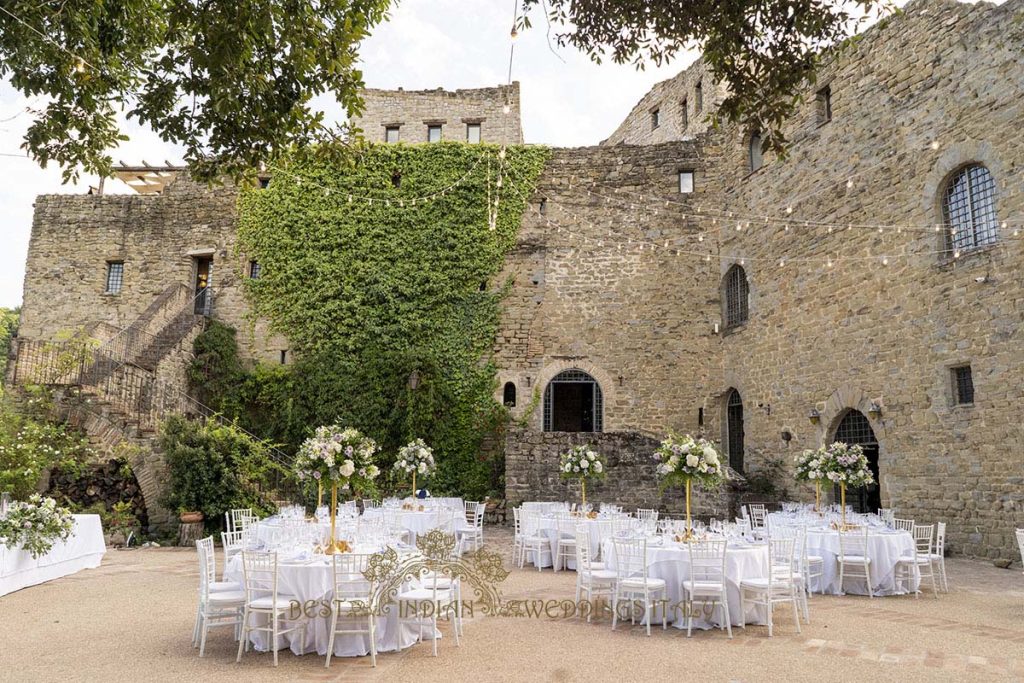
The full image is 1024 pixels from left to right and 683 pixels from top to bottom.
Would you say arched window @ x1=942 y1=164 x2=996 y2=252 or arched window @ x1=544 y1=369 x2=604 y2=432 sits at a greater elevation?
arched window @ x1=942 y1=164 x2=996 y2=252

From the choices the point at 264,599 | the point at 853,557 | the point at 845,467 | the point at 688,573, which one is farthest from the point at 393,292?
the point at 264,599

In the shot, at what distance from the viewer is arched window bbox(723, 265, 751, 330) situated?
1759 centimetres

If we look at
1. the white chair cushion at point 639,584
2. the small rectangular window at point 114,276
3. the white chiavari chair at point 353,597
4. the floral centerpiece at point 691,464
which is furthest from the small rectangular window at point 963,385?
the small rectangular window at point 114,276

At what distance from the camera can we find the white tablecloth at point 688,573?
21.9ft

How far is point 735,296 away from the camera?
1800 cm

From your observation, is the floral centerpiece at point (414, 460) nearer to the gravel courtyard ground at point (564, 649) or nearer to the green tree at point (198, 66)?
the gravel courtyard ground at point (564, 649)

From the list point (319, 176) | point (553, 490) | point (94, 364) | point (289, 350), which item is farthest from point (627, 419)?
point (94, 364)

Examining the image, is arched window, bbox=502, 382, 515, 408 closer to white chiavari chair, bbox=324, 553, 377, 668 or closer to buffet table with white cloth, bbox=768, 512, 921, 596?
buffet table with white cloth, bbox=768, 512, 921, 596

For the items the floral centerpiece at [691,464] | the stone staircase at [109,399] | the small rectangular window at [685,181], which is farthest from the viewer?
the small rectangular window at [685,181]

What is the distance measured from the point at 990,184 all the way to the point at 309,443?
10.9m

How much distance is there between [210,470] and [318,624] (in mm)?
8096

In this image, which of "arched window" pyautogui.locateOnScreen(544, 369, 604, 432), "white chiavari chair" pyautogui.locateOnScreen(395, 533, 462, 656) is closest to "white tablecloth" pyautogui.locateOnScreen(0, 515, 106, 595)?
"white chiavari chair" pyautogui.locateOnScreen(395, 533, 462, 656)

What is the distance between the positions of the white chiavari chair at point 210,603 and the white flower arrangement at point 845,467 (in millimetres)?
7771

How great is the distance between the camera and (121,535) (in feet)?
41.5
